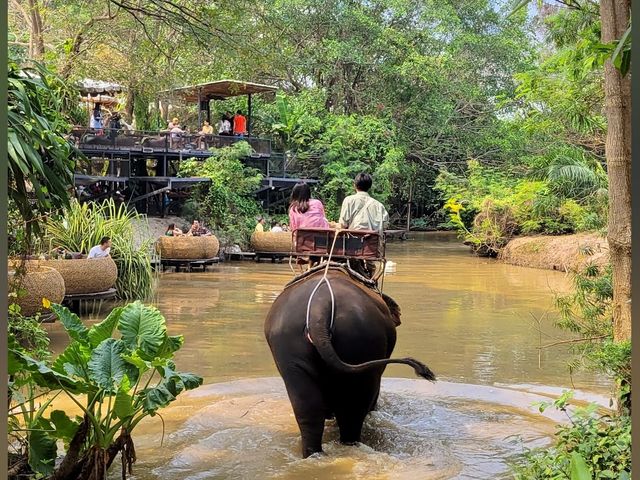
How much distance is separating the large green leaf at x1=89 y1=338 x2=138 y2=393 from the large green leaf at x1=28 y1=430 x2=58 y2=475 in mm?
406

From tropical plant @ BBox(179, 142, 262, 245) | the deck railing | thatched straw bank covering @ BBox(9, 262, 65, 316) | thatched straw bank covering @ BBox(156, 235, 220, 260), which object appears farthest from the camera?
tropical plant @ BBox(179, 142, 262, 245)

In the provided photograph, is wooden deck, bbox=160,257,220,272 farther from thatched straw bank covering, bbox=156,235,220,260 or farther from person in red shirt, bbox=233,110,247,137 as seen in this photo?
person in red shirt, bbox=233,110,247,137

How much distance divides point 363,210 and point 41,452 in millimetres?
3217

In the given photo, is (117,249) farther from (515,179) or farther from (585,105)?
(515,179)

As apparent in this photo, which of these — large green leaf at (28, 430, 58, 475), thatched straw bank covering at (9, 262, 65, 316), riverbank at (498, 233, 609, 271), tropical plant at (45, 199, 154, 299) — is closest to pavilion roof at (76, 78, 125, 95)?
tropical plant at (45, 199, 154, 299)

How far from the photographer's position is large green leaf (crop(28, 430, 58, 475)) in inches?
160

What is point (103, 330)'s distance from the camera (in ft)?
15.3

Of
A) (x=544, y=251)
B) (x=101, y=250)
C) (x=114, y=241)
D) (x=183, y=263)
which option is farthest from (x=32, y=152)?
(x=544, y=251)

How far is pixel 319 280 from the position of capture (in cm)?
545

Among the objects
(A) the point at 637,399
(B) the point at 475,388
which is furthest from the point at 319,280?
(A) the point at 637,399

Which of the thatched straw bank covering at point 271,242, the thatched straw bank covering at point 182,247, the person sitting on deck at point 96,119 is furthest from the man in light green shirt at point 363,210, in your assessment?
the person sitting on deck at point 96,119

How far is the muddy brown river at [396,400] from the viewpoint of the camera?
17.3ft

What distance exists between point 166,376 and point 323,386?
1256 millimetres

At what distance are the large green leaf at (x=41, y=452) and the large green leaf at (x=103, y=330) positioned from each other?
0.63m
